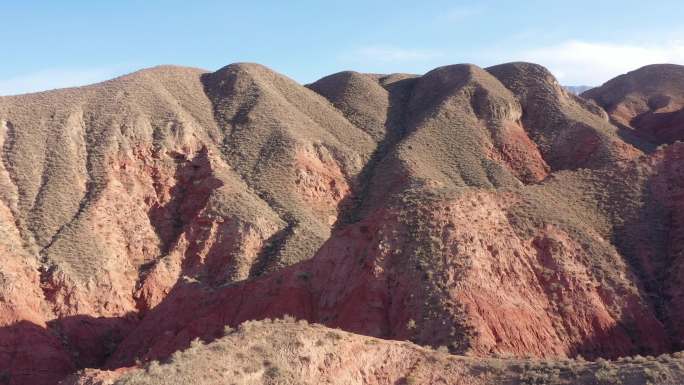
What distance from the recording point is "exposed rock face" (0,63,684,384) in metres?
27.5

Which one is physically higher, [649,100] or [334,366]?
[649,100]

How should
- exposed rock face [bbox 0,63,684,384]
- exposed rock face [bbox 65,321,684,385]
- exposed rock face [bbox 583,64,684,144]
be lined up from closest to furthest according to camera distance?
exposed rock face [bbox 65,321,684,385], exposed rock face [bbox 0,63,684,384], exposed rock face [bbox 583,64,684,144]

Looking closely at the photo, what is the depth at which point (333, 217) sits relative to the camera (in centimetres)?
4662

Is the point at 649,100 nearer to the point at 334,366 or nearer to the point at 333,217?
the point at 333,217

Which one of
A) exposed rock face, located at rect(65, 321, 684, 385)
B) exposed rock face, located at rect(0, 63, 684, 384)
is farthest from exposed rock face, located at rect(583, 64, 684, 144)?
exposed rock face, located at rect(65, 321, 684, 385)

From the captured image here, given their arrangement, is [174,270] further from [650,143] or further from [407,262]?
[650,143]

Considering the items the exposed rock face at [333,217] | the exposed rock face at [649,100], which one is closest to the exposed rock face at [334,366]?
the exposed rock face at [333,217]

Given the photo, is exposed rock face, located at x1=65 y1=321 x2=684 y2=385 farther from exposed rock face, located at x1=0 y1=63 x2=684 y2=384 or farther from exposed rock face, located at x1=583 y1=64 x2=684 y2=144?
exposed rock face, located at x1=583 y1=64 x2=684 y2=144

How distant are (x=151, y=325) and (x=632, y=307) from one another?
840 inches

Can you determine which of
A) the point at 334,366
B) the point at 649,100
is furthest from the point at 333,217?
the point at 649,100

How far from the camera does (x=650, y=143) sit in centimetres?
5684

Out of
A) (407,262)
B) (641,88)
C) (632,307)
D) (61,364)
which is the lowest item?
(61,364)

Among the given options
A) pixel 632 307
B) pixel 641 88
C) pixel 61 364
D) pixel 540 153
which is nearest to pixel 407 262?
pixel 632 307

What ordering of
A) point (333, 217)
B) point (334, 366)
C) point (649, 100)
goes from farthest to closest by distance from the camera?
1. point (649, 100)
2. point (333, 217)
3. point (334, 366)
